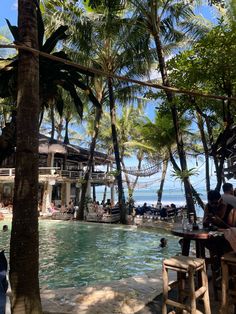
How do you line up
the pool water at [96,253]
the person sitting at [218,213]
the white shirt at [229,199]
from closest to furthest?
1. the person sitting at [218,213]
2. the white shirt at [229,199]
3. the pool water at [96,253]

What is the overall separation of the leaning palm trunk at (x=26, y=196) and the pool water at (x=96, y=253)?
3136mm

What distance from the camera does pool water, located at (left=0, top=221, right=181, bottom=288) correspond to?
7411 millimetres

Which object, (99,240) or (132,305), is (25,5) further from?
(99,240)

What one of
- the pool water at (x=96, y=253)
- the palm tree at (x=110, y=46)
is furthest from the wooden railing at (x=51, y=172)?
the pool water at (x=96, y=253)

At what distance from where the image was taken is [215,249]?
4348 millimetres

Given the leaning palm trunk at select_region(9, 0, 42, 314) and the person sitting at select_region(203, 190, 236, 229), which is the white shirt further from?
the leaning palm trunk at select_region(9, 0, 42, 314)

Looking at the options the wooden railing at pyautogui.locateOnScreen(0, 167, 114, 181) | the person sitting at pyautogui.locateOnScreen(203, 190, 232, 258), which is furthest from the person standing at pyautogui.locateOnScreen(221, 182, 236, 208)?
the wooden railing at pyautogui.locateOnScreen(0, 167, 114, 181)

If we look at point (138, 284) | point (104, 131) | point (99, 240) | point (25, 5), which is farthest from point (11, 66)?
point (104, 131)

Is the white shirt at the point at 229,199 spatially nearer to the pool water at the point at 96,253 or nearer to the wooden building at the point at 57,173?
the pool water at the point at 96,253

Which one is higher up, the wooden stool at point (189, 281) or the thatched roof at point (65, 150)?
the thatched roof at point (65, 150)

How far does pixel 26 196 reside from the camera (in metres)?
3.45

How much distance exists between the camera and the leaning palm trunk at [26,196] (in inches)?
132

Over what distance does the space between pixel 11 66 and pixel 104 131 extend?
29207mm

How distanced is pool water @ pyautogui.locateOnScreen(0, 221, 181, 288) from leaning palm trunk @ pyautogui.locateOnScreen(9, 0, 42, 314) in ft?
10.3
